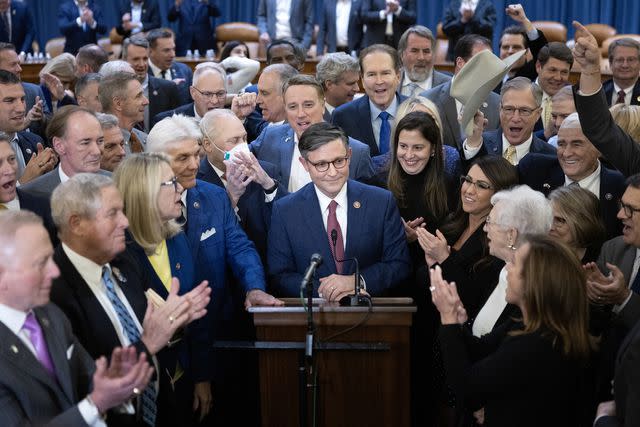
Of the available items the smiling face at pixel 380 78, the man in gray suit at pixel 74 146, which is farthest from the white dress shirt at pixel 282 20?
the man in gray suit at pixel 74 146

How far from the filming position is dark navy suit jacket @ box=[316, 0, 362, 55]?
951 cm

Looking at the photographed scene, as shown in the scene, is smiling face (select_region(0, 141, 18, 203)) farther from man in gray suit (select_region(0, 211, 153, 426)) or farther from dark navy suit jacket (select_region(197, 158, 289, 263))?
man in gray suit (select_region(0, 211, 153, 426))

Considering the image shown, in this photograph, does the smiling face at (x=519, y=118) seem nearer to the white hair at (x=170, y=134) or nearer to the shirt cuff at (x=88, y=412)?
the white hair at (x=170, y=134)

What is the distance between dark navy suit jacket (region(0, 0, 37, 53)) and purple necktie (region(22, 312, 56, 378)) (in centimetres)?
868

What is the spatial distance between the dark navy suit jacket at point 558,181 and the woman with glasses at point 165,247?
67.0 inches

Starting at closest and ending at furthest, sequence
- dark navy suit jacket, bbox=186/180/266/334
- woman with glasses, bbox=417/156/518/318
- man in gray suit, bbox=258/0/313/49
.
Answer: woman with glasses, bbox=417/156/518/318 < dark navy suit jacket, bbox=186/180/266/334 < man in gray suit, bbox=258/0/313/49

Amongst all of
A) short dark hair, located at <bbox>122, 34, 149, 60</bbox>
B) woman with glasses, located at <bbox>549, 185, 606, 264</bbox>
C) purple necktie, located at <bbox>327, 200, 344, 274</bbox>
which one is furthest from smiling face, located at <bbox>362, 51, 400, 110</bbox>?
short dark hair, located at <bbox>122, 34, 149, 60</bbox>

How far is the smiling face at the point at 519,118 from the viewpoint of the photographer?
4.57 m

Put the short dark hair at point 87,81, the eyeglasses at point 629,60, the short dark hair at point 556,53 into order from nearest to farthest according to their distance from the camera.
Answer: the short dark hair at point 87,81 < the short dark hair at point 556,53 < the eyeglasses at point 629,60

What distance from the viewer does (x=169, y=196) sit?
10.1ft

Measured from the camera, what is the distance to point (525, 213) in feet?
10.3

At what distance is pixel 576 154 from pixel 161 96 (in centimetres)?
374


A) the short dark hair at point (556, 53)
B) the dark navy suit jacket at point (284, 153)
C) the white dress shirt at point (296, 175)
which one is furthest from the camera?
the short dark hair at point (556, 53)

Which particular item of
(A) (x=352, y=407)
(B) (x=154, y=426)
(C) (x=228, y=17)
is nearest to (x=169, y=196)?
(B) (x=154, y=426)
